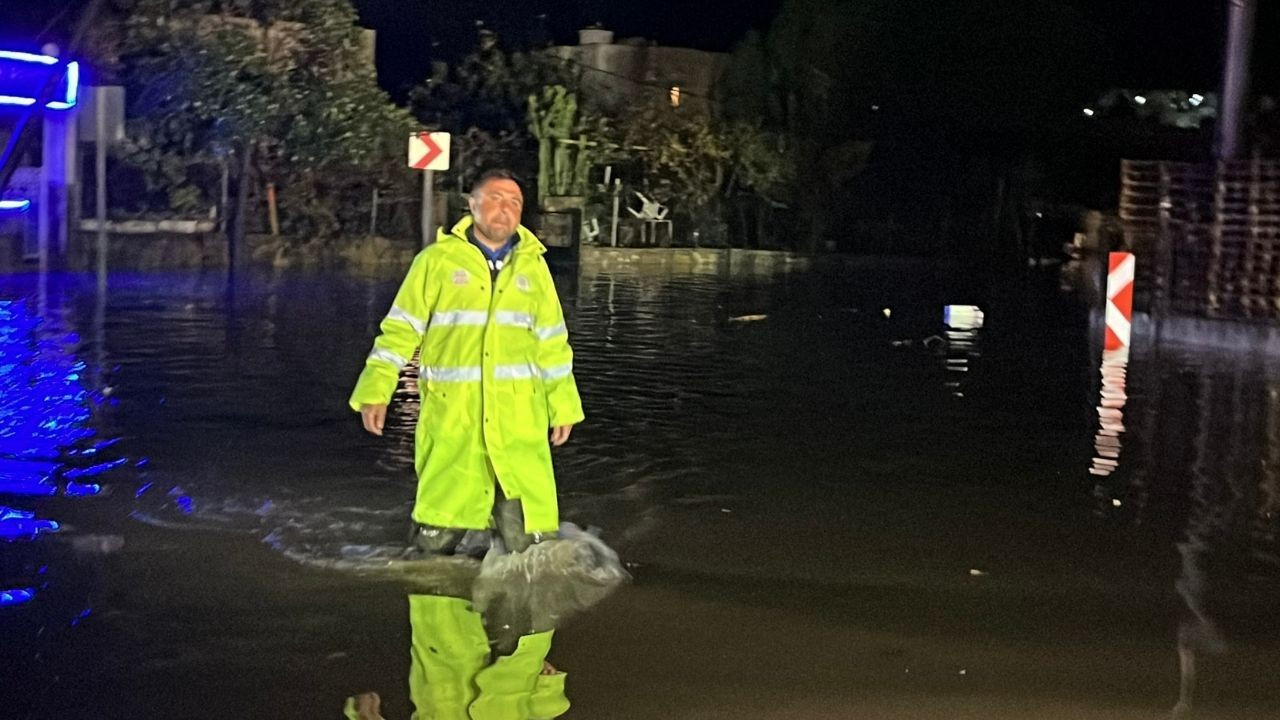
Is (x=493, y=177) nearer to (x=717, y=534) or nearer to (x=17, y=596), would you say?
(x=717, y=534)

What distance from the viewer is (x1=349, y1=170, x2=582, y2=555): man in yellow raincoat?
6.46m

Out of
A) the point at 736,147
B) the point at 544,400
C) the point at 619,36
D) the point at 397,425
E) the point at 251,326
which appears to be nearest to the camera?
the point at 544,400

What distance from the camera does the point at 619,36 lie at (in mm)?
50469

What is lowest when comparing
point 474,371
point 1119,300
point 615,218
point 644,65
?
point 474,371

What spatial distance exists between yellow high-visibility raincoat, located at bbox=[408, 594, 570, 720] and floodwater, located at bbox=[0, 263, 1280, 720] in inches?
2.8

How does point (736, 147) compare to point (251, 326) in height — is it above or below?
above

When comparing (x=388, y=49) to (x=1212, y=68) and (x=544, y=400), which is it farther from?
(x=544, y=400)

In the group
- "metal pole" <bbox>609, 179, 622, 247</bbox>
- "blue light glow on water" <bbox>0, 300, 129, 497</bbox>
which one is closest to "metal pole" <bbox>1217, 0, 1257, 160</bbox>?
"blue light glow on water" <bbox>0, 300, 129, 497</bbox>

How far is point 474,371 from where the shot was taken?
21.2 ft

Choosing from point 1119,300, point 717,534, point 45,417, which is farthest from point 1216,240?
point 45,417

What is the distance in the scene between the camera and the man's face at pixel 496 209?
645 centimetres

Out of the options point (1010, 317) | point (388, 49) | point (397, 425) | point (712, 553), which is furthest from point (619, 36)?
point (712, 553)

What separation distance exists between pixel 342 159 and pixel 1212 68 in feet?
78.8

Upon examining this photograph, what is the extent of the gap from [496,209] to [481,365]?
0.62m
